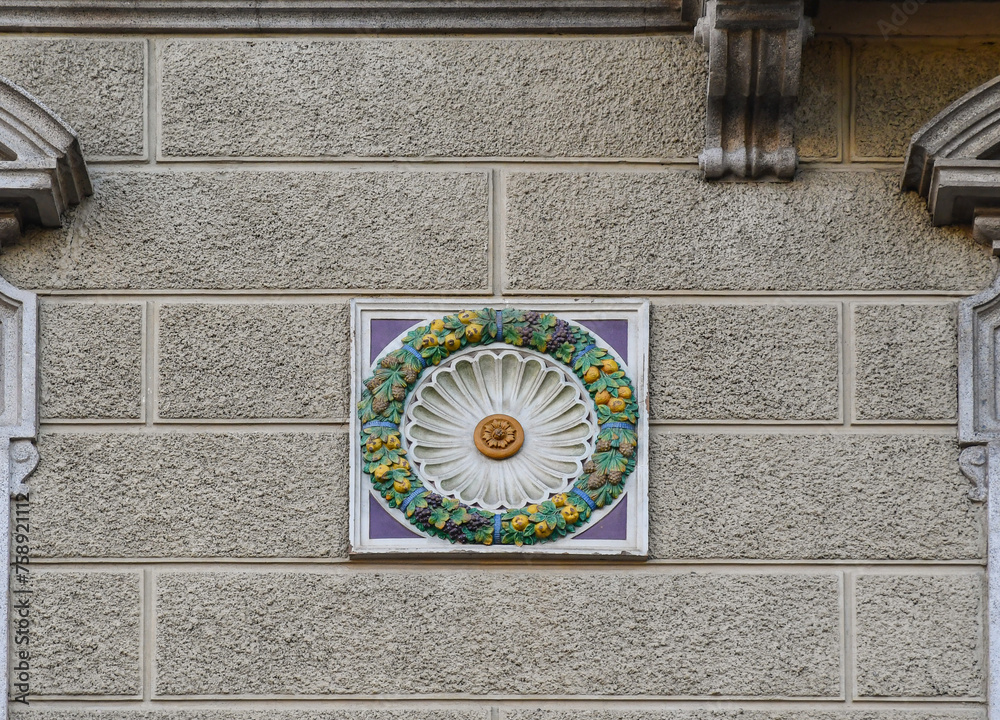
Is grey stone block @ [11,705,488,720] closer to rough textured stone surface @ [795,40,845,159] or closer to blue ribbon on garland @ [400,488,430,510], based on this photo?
blue ribbon on garland @ [400,488,430,510]

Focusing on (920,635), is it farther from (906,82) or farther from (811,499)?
(906,82)

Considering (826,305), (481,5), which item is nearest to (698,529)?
(826,305)

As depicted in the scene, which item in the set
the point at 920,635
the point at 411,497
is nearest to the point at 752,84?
the point at 411,497

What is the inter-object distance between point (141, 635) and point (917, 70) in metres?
3.17

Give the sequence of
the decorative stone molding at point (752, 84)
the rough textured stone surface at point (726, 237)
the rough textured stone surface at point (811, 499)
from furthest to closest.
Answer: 1. the rough textured stone surface at point (726, 237)
2. the rough textured stone surface at point (811, 499)
3. the decorative stone molding at point (752, 84)

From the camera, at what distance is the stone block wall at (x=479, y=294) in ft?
11.8

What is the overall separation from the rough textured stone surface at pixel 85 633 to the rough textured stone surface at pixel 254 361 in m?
0.59

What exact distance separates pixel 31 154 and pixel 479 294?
4.91 ft

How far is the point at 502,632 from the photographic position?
11.8 ft

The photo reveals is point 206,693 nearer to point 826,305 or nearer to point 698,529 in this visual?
point 698,529

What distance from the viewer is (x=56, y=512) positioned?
3.64m

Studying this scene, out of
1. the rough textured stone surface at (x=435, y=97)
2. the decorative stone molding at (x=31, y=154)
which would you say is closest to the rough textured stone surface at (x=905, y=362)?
the rough textured stone surface at (x=435, y=97)

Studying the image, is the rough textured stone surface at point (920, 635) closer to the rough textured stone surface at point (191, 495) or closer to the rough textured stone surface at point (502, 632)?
the rough textured stone surface at point (502, 632)

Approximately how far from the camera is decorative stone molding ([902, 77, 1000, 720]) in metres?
3.58
